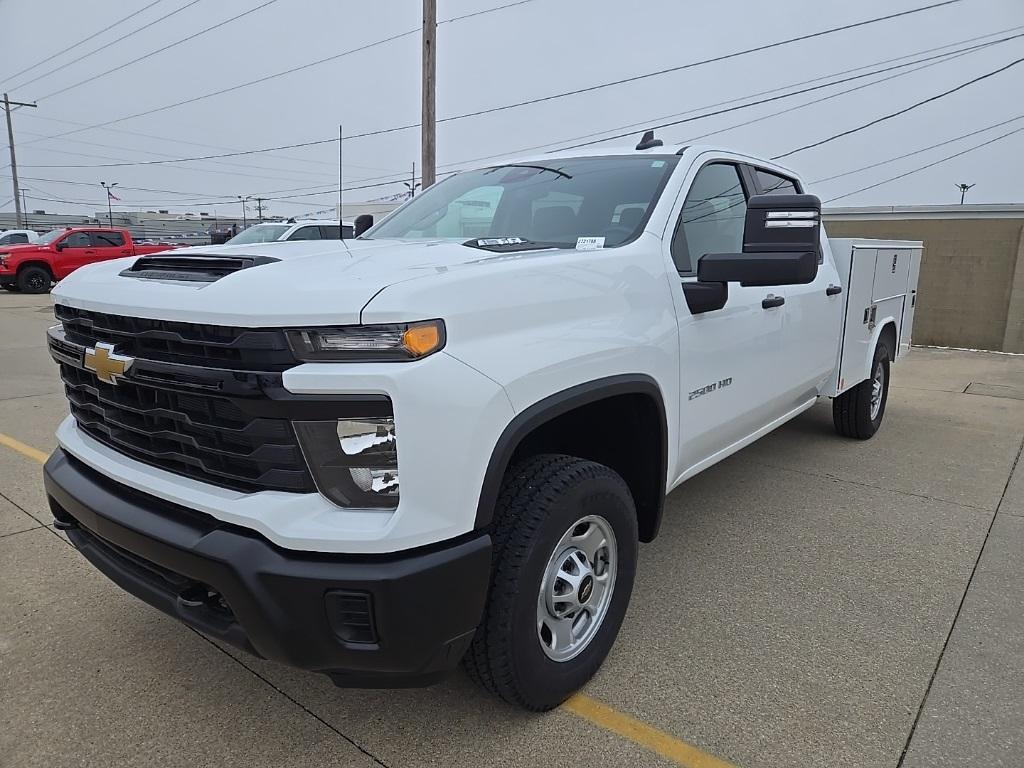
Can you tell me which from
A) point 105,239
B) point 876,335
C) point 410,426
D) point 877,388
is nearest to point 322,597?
point 410,426

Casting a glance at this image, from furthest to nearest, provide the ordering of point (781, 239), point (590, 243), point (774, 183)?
1. point (774, 183)
2. point (590, 243)
3. point (781, 239)

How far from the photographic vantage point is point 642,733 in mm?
2305

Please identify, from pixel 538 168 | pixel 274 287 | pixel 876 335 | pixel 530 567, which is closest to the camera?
pixel 274 287

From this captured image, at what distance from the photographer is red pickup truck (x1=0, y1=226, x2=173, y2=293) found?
18.8 metres

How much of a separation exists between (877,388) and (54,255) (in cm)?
2033

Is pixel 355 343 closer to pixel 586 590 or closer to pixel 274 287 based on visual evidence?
pixel 274 287

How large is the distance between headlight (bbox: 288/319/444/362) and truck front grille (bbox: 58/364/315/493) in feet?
0.63

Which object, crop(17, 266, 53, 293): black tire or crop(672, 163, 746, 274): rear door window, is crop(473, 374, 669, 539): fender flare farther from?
crop(17, 266, 53, 293): black tire

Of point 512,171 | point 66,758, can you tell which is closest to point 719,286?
point 512,171

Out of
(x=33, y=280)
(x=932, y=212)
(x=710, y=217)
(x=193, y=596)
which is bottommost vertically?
(x=33, y=280)

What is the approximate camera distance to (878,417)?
5.98m

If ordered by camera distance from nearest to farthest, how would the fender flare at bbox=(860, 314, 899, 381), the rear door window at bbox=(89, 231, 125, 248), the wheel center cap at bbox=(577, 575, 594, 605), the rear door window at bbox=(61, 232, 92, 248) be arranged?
1. the wheel center cap at bbox=(577, 575, 594, 605)
2. the fender flare at bbox=(860, 314, 899, 381)
3. the rear door window at bbox=(61, 232, 92, 248)
4. the rear door window at bbox=(89, 231, 125, 248)

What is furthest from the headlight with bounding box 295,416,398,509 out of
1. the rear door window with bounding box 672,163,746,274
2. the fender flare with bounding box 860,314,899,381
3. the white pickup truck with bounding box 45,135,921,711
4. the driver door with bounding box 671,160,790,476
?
the fender flare with bounding box 860,314,899,381

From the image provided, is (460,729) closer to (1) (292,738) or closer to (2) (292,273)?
(1) (292,738)
